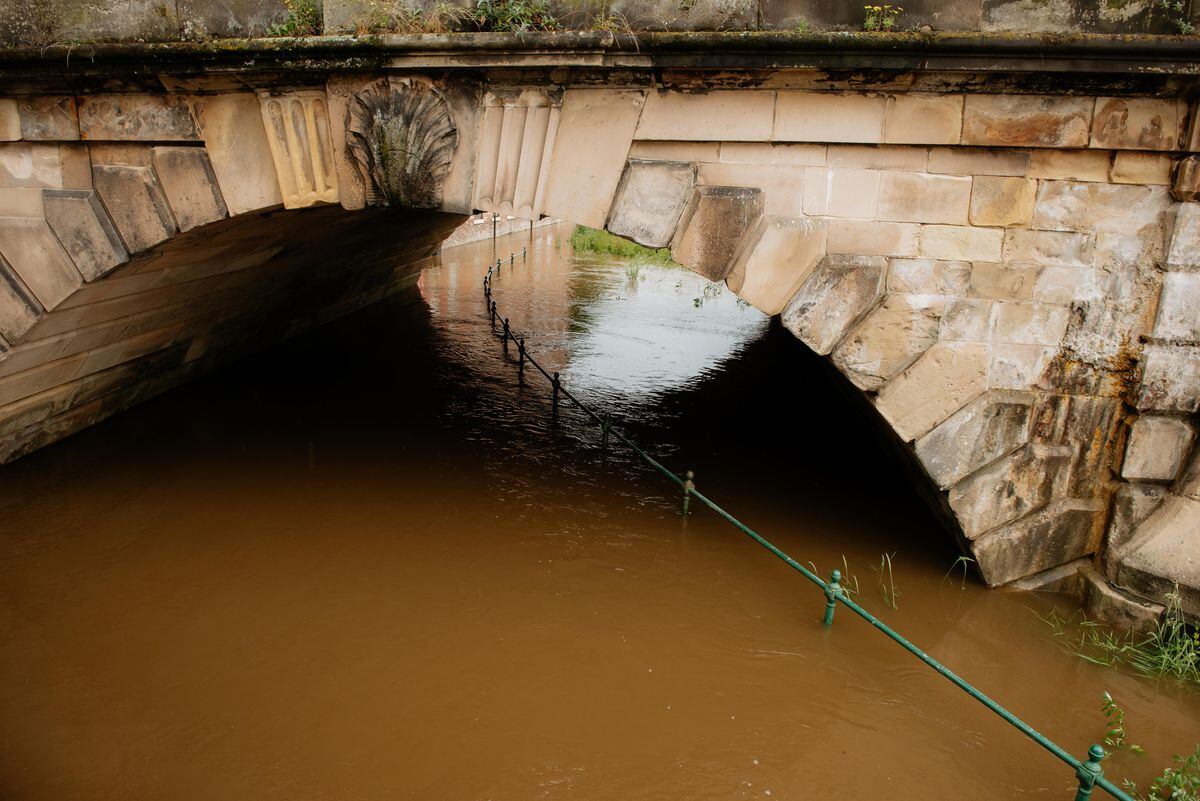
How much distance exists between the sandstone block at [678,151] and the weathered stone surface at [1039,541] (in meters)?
2.53

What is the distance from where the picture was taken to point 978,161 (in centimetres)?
392

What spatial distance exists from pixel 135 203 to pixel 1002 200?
4.89 meters

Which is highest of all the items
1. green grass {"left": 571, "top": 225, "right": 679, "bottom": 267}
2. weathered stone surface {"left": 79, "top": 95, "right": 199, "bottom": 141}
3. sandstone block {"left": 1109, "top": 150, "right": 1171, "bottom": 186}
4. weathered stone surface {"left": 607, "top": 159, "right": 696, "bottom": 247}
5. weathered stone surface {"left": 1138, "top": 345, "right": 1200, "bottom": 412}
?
weathered stone surface {"left": 79, "top": 95, "right": 199, "bottom": 141}

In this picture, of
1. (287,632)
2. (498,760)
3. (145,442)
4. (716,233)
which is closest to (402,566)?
(287,632)

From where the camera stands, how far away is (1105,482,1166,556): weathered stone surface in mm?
4059

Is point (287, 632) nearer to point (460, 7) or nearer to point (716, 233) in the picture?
point (716, 233)

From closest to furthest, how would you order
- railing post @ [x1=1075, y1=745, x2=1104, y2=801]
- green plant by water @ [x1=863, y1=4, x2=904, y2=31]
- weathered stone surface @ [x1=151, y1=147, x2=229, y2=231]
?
1. railing post @ [x1=1075, y1=745, x2=1104, y2=801]
2. green plant by water @ [x1=863, y1=4, x2=904, y2=31]
3. weathered stone surface @ [x1=151, y1=147, x2=229, y2=231]

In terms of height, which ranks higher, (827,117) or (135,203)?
(827,117)

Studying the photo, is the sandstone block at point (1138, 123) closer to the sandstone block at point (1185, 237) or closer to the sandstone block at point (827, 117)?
the sandstone block at point (1185, 237)

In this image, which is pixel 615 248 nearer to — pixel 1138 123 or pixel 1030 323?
pixel 1030 323

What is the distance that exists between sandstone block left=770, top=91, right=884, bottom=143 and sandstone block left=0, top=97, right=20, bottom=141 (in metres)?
4.44

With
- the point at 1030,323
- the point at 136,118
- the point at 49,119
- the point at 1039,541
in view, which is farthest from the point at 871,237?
the point at 49,119

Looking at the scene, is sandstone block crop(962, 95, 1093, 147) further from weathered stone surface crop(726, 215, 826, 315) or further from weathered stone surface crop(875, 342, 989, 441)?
weathered stone surface crop(875, 342, 989, 441)

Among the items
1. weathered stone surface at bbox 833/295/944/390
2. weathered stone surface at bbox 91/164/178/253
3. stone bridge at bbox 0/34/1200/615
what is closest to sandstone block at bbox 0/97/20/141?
stone bridge at bbox 0/34/1200/615
